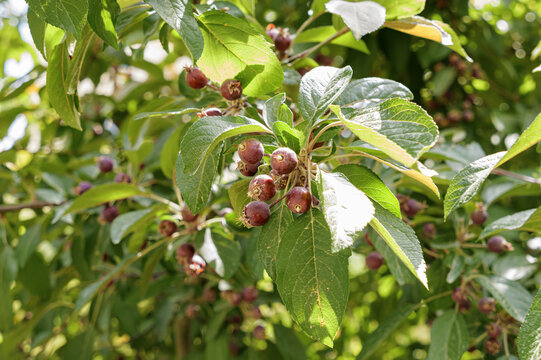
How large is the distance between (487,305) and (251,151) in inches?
35.8

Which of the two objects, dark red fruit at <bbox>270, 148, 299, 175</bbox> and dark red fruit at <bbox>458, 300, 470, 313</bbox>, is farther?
dark red fruit at <bbox>458, 300, 470, 313</bbox>


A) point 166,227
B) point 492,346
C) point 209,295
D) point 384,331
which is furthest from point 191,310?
point 492,346

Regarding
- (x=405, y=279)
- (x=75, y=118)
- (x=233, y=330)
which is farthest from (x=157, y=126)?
(x=405, y=279)

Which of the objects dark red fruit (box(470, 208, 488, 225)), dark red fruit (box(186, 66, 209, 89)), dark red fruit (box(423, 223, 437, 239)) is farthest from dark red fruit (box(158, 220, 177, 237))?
dark red fruit (box(470, 208, 488, 225))

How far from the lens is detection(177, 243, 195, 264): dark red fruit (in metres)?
1.40

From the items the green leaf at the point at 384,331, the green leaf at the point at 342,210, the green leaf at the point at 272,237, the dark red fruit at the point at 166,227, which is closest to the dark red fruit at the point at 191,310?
the dark red fruit at the point at 166,227

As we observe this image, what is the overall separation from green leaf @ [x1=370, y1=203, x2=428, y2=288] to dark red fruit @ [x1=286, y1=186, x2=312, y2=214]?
0.11 meters

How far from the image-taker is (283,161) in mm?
804

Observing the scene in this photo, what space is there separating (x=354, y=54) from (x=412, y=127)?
59.8 inches

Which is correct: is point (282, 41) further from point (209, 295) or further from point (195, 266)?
point (209, 295)

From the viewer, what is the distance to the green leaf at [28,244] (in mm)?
1893

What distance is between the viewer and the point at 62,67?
1.09 m

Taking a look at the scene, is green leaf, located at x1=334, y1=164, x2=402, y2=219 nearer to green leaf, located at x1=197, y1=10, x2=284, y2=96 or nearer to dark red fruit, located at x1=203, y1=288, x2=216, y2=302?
green leaf, located at x1=197, y1=10, x2=284, y2=96

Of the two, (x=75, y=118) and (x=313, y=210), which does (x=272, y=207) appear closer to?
(x=313, y=210)
